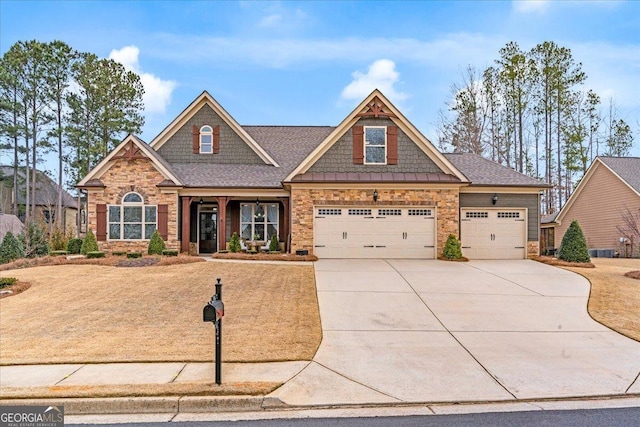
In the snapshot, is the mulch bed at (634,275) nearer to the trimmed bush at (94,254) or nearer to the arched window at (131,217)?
the arched window at (131,217)

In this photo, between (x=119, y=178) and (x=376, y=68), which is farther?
(x=376, y=68)

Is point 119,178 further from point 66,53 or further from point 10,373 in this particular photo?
point 66,53

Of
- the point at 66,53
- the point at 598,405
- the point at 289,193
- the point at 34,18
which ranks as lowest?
the point at 598,405

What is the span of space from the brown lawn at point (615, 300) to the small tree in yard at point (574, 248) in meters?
1.69

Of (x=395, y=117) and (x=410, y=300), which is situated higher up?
(x=395, y=117)

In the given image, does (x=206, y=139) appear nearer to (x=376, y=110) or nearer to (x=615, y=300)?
(x=376, y=110)

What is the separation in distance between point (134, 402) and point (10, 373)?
2.56 meters

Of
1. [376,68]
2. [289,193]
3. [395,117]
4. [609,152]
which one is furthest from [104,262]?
[609,152]

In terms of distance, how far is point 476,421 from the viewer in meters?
5.00

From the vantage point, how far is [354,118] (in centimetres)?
1877

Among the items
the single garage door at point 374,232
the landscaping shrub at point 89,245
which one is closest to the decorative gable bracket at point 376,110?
the single garage door at point 374,232

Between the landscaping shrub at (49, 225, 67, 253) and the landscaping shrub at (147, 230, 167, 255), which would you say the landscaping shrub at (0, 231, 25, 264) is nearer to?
the landscaping shrub at (49, 225, 67, 253)

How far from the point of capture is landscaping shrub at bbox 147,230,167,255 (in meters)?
18.2

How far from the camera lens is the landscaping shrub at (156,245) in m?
18.2
